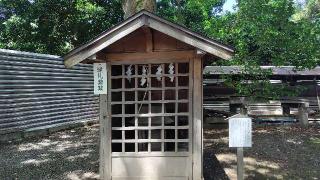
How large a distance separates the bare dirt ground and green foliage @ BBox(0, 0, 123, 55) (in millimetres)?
9444

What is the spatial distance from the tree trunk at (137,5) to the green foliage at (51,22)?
32.5ft

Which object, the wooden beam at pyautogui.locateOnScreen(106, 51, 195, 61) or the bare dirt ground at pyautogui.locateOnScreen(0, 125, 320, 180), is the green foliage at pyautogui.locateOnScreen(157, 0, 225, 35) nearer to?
the bare dirt ground at pyautogui.locateOnScreen(0, 125, 320, 180)

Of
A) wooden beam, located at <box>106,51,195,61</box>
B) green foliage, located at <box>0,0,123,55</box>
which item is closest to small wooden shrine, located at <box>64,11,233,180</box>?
wooden beam, located at <box>106,51,195,61</box>

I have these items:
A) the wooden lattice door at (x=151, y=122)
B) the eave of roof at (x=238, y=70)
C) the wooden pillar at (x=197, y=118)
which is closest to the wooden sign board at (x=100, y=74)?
the wooden lattice door at (x=151, y=122)

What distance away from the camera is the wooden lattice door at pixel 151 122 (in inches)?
267

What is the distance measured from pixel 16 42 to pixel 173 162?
16.6 meters

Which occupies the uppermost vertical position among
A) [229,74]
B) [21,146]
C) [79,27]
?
[79,27]

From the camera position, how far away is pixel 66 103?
14328 millimetres

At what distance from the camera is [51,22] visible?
69.9ft

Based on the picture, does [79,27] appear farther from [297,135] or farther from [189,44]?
[189,44]

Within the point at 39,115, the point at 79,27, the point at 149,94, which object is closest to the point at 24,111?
the point at 39,115

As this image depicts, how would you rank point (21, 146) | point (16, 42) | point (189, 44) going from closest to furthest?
point (189, 44)
point (21, 146)
point (16, 42)

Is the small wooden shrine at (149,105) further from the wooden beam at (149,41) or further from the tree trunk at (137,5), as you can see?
the tree trunk at (137,5)

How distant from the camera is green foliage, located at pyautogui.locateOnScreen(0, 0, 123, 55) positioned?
2034 cm
